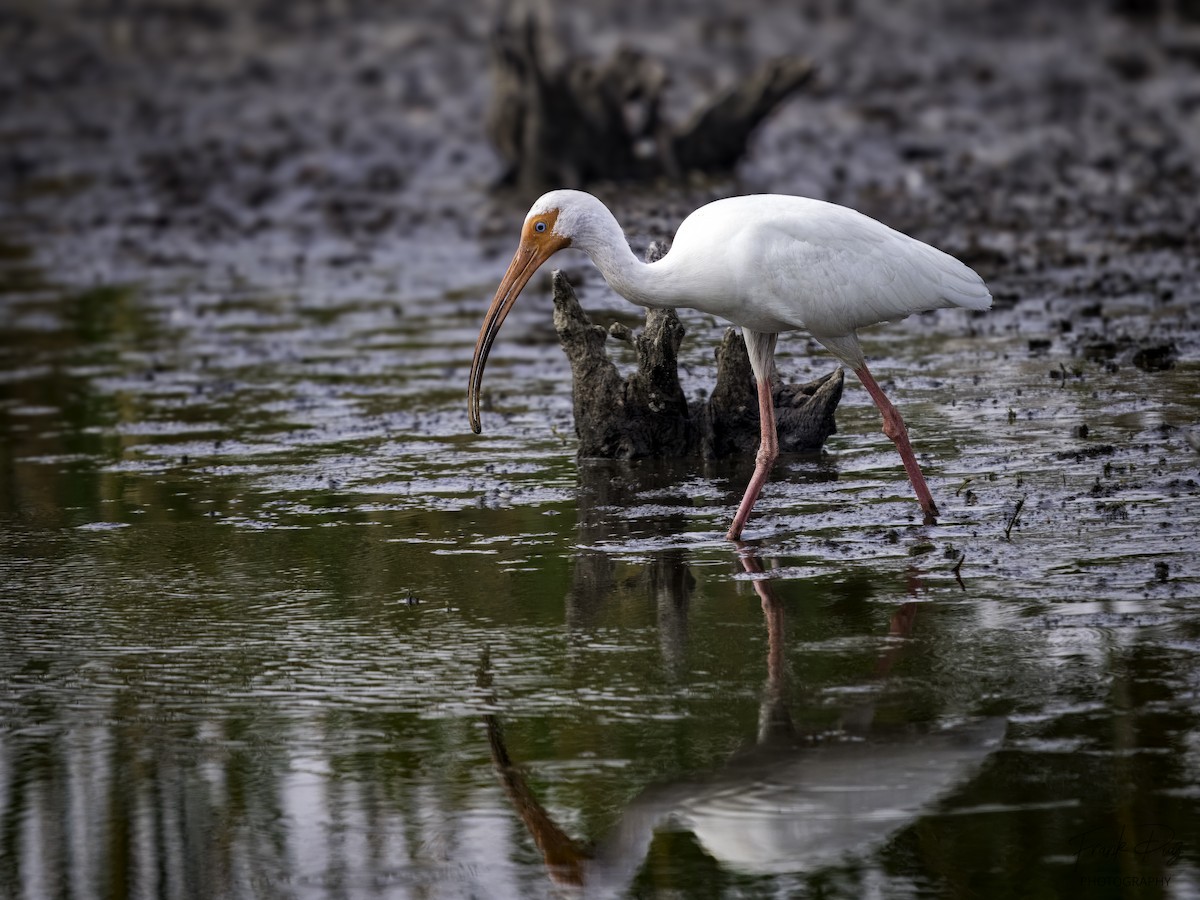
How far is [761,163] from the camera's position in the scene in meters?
20.2

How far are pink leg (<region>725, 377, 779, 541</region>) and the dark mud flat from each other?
17 cm

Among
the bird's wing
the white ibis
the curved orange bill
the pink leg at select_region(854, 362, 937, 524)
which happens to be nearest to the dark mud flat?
the pink leg at select_region(854, 362, 937, 524)

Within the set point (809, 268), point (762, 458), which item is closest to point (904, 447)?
point (762, 458)

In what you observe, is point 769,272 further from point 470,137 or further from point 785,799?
point 470,137

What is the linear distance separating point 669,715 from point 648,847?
86 cm

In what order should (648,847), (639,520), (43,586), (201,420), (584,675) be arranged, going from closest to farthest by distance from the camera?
(648,847) → (584,675) → (43,586) → (639,520) → (201,420)

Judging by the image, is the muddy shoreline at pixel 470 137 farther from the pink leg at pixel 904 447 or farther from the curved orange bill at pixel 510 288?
the pink leg at pixel 904 447

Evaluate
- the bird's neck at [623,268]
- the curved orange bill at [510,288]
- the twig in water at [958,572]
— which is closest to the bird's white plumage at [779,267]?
the bird's neck at [623,268]

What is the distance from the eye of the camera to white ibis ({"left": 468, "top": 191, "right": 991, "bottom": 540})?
25.5 ft

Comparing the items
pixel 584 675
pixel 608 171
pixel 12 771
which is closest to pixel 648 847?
pixel 584 675

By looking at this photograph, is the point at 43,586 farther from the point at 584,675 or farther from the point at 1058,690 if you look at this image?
the point at 1058,690

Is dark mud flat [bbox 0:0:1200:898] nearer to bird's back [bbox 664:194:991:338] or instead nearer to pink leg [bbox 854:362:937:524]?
pink leg [bbox 854:362:937:524]

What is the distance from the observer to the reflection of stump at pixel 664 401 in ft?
30.4

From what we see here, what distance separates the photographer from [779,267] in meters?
7.82
